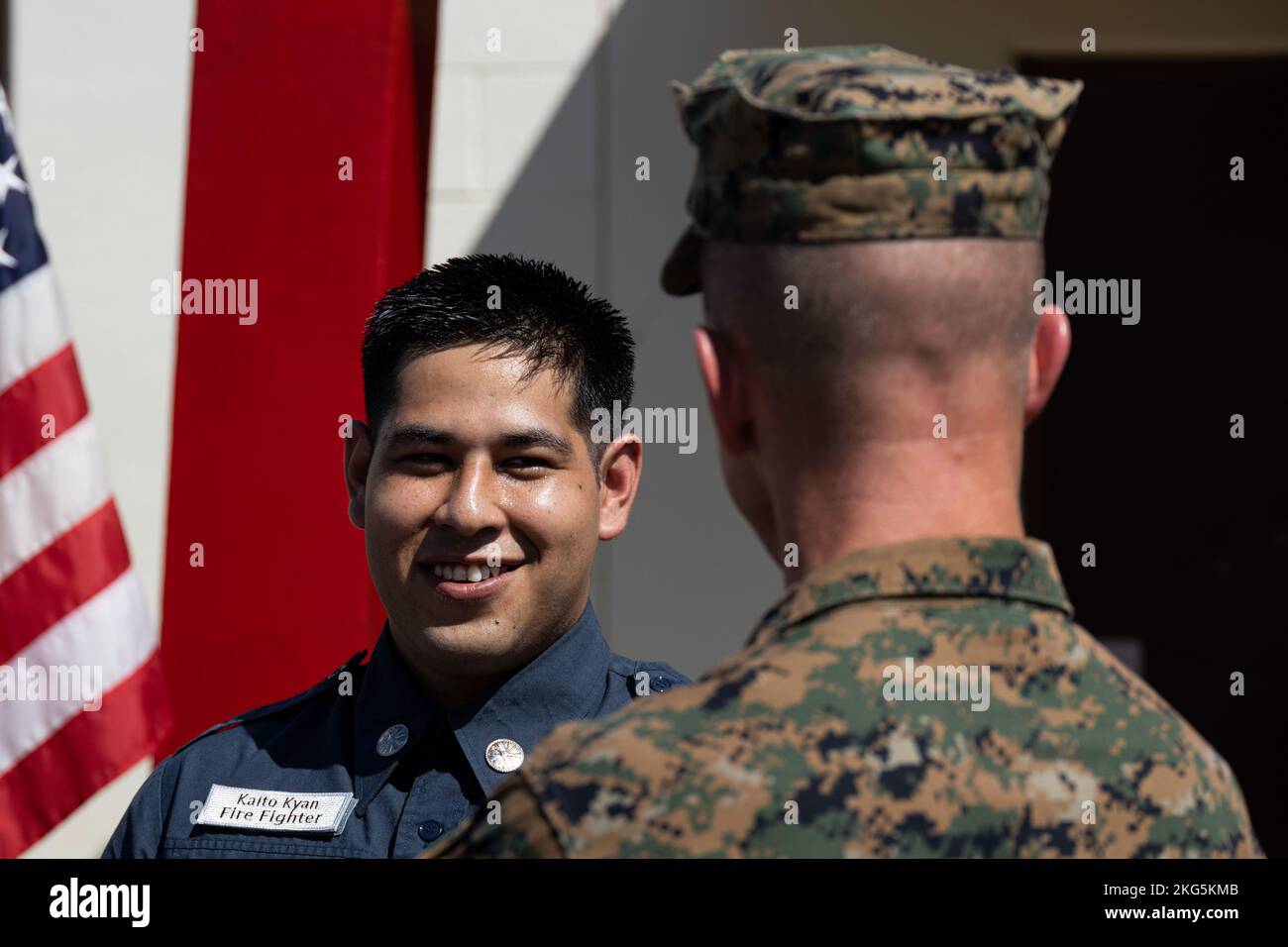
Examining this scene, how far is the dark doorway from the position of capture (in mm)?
3938

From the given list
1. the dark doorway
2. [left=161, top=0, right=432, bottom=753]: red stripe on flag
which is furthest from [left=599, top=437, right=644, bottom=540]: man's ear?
the dark doorway

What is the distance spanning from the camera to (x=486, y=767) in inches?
→ 67.9

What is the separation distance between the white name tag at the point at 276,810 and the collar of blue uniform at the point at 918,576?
819 mm

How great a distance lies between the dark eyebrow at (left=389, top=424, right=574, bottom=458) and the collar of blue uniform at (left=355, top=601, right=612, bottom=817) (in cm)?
24

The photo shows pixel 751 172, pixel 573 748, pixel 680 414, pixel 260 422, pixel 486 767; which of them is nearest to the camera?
pixel 573 748

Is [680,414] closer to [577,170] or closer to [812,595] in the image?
[577,170]

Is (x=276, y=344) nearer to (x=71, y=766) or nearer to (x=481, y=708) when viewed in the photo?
(x=71, y=766)

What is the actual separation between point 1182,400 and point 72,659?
284 cm

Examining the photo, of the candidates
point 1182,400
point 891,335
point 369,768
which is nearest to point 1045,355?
point 891,335

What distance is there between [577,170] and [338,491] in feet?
3.87

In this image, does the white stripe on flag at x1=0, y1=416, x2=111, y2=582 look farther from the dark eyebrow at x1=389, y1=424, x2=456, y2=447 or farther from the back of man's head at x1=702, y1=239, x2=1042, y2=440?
the back of man's head at x1=702, y1=239, x2=1042, y2=440

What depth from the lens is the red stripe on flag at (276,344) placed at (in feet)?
10.3

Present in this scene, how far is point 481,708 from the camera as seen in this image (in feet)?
5.81

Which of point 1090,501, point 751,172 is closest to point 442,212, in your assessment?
point 1090,501
